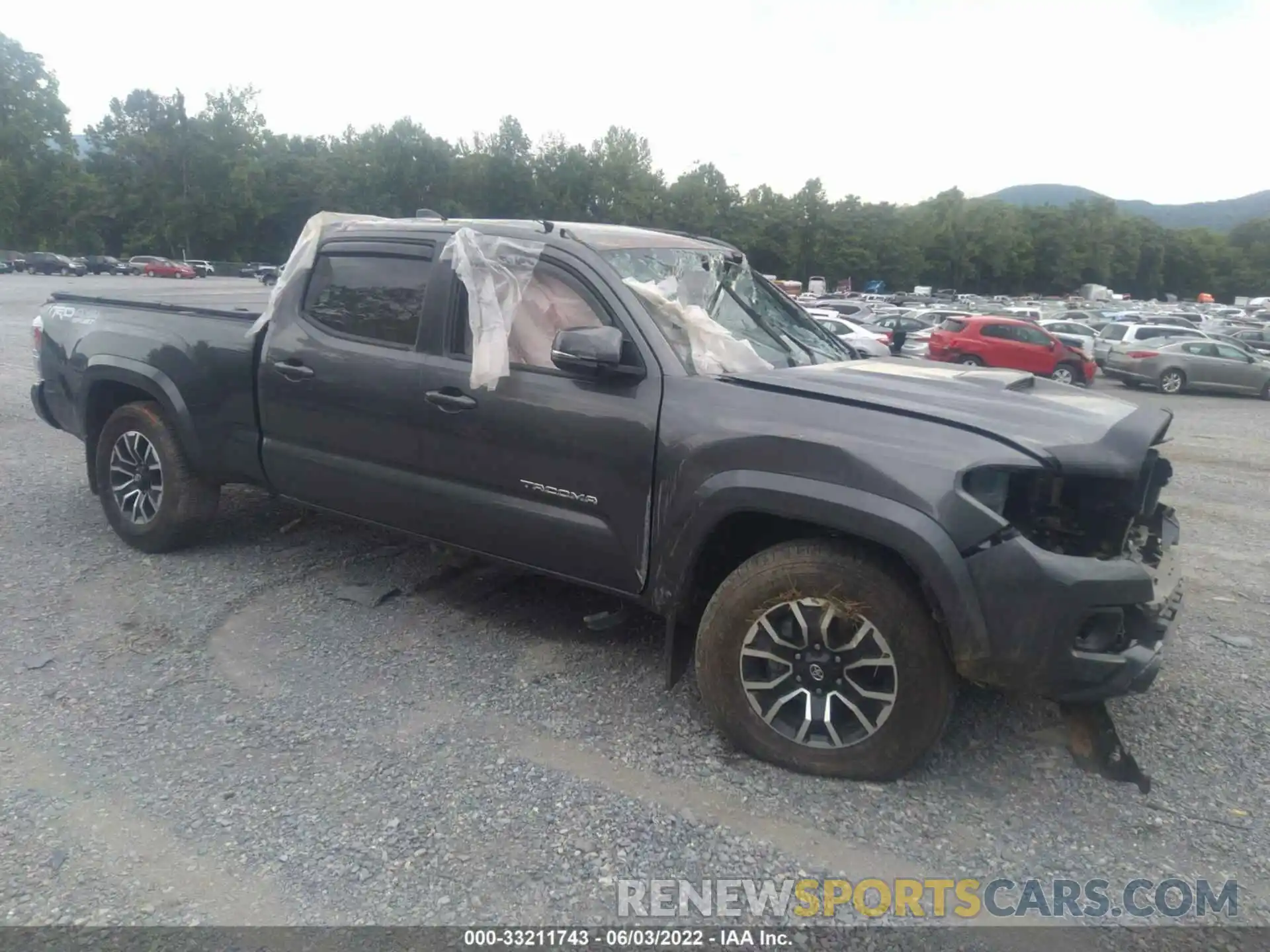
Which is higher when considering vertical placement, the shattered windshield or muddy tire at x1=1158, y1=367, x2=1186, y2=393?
the shattered windshield

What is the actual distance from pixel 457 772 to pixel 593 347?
61.7 inches

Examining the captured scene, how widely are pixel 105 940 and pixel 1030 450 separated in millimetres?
2952

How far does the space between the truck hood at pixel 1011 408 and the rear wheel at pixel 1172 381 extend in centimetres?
1935

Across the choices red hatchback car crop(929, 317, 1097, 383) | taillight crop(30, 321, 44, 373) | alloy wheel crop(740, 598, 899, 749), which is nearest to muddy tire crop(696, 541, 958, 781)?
alloy wheel crop(740, 598, 899, 749)

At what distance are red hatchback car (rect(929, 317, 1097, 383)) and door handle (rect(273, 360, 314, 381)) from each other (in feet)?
61.7

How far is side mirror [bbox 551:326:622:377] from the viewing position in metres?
3.41

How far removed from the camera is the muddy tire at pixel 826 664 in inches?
120

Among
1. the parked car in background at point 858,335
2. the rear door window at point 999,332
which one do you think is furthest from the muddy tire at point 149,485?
the rear door window at point 999,332

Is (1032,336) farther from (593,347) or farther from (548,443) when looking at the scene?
(593,347)


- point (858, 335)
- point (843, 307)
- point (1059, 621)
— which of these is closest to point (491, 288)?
point (1059, 621)

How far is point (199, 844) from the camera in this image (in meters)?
2.85

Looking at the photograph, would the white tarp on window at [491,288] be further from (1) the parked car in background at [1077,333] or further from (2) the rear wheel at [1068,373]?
(1) the parked car in background at [1077,333]

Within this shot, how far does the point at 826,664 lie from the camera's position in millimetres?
3158

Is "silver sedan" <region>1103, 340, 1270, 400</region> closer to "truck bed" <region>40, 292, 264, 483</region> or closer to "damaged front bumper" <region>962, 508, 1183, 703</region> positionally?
"damaged front bumper" <region>962, 508, 1183, 703</region>
